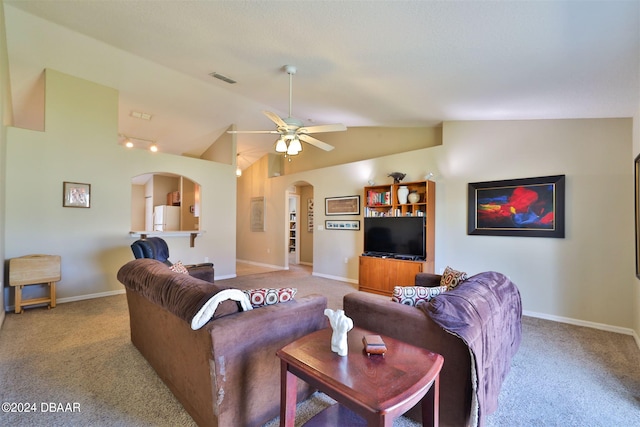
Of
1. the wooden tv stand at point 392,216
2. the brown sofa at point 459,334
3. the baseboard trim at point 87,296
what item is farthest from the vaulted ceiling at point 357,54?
the baseboard trim at point 87,296

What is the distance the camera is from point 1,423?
1739 millimetres

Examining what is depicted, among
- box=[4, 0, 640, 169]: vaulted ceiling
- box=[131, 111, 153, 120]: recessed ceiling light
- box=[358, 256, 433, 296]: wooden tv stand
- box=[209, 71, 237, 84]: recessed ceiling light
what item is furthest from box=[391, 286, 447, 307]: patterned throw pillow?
box=[131, 111, 153, 120]: recessed ceiling light

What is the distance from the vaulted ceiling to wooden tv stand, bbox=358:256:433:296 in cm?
234

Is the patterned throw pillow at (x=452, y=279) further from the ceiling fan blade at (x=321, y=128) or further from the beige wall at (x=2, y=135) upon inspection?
the beige wall at (x=2, y=135)

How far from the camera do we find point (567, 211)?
352cm

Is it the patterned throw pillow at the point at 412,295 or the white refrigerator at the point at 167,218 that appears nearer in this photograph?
the patterned throw pillow at the point at 412,295

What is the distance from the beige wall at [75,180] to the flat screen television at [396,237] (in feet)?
13.6

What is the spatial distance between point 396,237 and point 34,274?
5252mm

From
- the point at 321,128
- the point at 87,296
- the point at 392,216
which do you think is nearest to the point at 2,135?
the point at 87,296

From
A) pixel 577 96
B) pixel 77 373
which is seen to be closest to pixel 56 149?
pixel 77 373

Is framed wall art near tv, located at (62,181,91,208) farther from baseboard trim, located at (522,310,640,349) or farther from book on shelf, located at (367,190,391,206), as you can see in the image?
baseboard trim, located at (522,310,640,349)

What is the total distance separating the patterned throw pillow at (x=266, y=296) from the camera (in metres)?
1.81

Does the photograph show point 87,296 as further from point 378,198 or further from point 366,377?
point 366,377

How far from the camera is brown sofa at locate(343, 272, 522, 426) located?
5.00 feet
